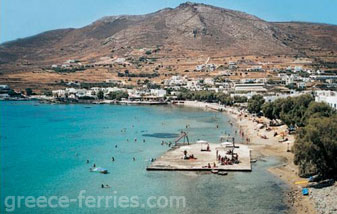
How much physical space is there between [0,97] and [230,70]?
3576 inches

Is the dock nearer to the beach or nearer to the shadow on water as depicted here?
the beach

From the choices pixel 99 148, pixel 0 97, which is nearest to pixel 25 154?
pixel 99 148

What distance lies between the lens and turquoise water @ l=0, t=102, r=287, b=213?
3033 centimetres

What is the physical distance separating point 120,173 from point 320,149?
18.5 metres

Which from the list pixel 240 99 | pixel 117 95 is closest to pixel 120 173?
pixel 240 99

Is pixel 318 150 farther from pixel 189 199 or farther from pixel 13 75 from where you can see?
pixel 13 75

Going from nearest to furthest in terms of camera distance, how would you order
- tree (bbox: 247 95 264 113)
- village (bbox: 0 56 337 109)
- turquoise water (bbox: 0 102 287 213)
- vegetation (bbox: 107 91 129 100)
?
turquoise water (bbox: 0 102 287 213)
tree (bbox: 247 95 264 113)
village (bbox: 0 56 337 109)
vegetation (bbox: 107 91 129 100)

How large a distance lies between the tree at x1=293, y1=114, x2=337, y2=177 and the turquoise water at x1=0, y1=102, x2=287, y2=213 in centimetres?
310

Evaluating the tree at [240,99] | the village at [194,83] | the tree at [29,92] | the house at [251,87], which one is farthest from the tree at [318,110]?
the tree at [29,92]

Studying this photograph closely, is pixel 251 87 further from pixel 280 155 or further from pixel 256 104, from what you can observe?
pixel 280 155

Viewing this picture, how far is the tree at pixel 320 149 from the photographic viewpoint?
103 ft

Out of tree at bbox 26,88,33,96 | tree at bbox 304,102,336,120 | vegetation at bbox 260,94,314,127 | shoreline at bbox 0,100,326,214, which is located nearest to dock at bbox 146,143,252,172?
shoreline at bbox 0,100,326,214

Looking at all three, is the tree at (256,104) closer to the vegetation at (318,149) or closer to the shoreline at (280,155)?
the shoreline at (280,155)

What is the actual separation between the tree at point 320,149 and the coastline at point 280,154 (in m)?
2.32
